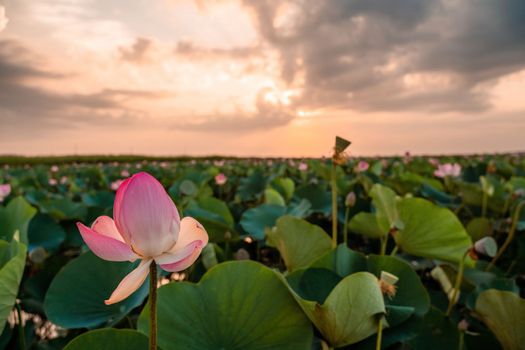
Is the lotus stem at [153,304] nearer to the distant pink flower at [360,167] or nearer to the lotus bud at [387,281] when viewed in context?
the lotus bud at [387,281]

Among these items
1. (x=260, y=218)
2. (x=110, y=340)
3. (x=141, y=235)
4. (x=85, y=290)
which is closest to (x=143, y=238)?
(x=141, y=235)

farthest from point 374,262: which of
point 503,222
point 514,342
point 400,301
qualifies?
point 503,222

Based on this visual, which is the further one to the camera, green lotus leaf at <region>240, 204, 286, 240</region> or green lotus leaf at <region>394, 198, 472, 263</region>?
green lotus leaf at <region>240, 204, 286, 240</region>

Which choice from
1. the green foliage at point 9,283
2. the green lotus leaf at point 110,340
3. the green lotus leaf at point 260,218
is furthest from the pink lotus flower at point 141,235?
the green lotus leaf at point 260,218

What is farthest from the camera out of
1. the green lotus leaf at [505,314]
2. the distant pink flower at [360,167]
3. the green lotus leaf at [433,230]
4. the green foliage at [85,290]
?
the distant pink flower at [360,167]

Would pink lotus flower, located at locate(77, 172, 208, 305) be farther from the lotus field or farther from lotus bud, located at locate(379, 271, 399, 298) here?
lotus bud, located at locate(379, 271, 399, 298)

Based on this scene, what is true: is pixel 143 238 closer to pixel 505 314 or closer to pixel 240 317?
pixel 240 317

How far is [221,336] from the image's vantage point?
0.64m

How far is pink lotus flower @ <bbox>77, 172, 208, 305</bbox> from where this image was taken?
0.42 meters

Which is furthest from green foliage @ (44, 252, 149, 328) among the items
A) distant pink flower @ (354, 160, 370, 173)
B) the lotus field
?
distant pink flower @ (354, 160, 370, 173)

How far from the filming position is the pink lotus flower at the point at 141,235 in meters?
0.42

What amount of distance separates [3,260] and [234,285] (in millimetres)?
401

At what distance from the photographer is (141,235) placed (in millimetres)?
429

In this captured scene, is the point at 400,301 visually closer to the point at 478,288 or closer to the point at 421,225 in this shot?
the point at 478,288
